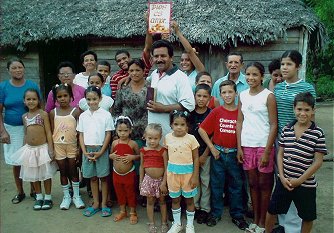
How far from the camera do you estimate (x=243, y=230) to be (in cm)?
361

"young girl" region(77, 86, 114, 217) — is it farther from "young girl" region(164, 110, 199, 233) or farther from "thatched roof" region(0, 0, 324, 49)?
"thatched roof" region(0, 0, 324, 49)

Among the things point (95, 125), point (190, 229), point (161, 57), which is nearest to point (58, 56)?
point (95, 125)

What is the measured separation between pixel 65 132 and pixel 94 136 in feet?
1.27

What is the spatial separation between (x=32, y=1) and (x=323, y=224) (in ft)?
27.0

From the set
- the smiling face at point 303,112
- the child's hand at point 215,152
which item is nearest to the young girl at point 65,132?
the child's hand at point 215,152

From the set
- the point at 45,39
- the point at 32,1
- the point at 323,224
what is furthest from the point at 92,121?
the point at 32,1

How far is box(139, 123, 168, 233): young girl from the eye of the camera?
348cm

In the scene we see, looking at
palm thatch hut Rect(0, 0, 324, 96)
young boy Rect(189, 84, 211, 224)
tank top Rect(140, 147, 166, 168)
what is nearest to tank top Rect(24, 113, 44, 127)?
tank top Rect(140, 147, 166, 168)

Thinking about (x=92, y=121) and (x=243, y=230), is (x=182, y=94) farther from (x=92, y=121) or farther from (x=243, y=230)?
(x=243, y=230)

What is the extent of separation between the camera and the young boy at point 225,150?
3.52 metres

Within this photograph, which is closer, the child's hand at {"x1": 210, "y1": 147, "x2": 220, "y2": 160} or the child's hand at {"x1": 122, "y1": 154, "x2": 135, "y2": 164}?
the child's hand at {"x1": 210, "y1": 147, "x2": 220, "y2": 160}

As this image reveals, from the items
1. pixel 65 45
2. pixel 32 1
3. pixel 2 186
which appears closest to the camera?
pixel 2 186

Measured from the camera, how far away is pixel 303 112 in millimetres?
2900

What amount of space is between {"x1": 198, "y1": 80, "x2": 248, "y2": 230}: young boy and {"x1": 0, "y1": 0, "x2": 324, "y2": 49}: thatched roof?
12.0ft
